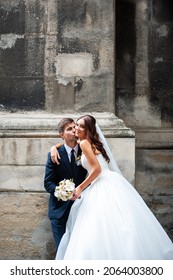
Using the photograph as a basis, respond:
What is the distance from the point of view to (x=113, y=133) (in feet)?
18.0

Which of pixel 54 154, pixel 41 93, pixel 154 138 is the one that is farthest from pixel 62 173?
pixel 154 138

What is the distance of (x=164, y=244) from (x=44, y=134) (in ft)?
6.13

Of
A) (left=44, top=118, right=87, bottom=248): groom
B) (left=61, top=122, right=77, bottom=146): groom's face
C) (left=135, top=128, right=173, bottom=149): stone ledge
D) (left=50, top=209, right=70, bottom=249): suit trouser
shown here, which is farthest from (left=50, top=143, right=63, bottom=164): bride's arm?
(left=135, top=128, right=173, bottom=149): stone ledge

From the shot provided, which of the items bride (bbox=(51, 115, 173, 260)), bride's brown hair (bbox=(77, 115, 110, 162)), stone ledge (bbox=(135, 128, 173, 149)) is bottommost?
bride (bbox=(51, 115, 173, 260))

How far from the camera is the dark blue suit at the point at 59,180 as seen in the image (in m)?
5.07

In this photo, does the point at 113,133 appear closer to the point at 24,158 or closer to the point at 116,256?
the point at 24,158

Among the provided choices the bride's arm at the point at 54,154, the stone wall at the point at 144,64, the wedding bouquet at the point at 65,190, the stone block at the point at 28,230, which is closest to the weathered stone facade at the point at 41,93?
the stone block at the point at 28,230

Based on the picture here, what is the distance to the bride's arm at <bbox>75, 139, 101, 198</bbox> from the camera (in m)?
4.77

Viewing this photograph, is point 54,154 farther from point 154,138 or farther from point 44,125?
point 154,138

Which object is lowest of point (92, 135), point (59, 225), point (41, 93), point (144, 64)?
point (59, 225)

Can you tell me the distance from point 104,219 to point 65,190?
19.0 inches

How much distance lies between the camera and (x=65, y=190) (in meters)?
4.70

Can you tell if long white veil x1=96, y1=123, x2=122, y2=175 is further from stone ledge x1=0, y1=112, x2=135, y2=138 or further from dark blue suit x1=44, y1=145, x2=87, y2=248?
stone ledge x1=0, y1=112, x2=135, y2=138

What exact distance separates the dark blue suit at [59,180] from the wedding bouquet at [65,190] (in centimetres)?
31
